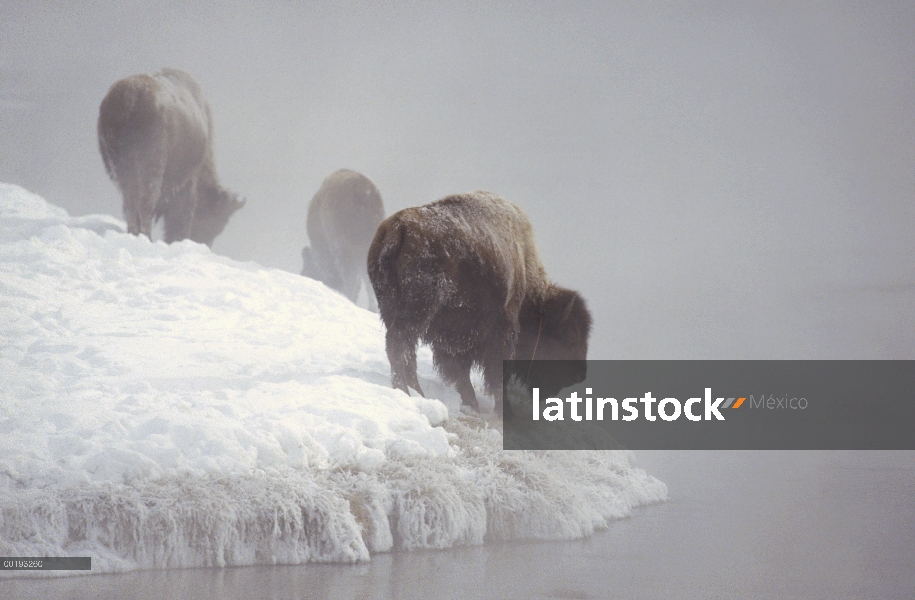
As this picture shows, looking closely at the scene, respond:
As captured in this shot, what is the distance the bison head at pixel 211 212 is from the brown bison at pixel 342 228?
2.30 feet

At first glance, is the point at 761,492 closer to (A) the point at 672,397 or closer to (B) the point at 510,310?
(A) the point at 672,397

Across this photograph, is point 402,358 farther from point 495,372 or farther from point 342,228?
point 342,228

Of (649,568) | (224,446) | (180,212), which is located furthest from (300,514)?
(180,212)

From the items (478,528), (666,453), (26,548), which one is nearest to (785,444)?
(666,453)

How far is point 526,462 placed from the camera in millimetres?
3703

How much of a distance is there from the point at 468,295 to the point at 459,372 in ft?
1.46

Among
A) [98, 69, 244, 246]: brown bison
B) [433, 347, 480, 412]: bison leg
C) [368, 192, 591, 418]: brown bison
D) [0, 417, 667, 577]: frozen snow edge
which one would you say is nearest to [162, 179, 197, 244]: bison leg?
[98, 69, 244, 246]: brown bison

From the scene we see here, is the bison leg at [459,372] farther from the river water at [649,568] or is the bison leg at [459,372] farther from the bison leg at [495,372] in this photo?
the river water at [649,568]

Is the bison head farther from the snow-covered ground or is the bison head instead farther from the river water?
the river water

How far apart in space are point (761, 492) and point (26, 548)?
11.2ft

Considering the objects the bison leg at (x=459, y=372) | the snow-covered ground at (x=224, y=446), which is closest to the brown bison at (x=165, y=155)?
the snow-covered ground at (x=224, y=446)

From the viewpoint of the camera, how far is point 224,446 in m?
3.05

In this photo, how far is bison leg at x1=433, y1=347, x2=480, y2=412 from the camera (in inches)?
169

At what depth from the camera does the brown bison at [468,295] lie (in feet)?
13.1
